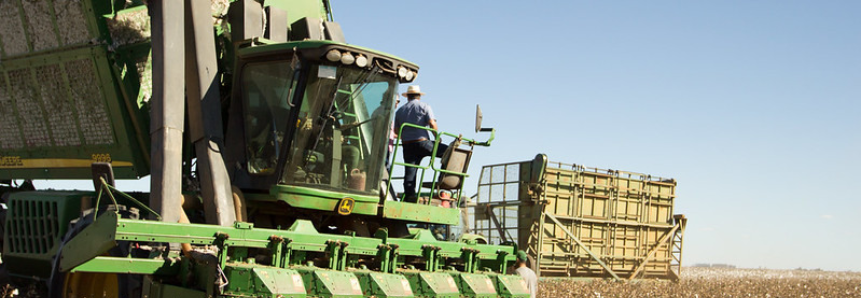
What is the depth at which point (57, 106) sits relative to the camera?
400 inches

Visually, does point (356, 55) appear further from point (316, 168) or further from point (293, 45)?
point (316, 168)

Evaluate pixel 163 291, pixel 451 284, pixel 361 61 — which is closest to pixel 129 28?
pixel 361 61

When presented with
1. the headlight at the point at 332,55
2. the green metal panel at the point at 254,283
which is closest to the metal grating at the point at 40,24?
the headlight at the point at 332,55

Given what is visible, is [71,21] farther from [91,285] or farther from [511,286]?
[511,286]

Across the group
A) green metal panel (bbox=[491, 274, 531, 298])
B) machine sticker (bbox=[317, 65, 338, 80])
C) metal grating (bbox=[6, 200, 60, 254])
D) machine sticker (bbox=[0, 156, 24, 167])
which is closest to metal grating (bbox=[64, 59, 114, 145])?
metal grating (bbox=[6, 200, 60, 254])

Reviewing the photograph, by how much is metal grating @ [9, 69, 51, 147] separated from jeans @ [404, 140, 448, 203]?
4121 mm

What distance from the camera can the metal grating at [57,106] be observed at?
32.8 ft

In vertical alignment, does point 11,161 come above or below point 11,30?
below

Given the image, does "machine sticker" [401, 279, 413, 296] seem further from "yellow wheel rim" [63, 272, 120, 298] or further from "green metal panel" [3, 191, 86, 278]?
"green metal panel" [3, 191, 86, 278]

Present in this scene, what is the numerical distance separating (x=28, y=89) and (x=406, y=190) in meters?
4.43

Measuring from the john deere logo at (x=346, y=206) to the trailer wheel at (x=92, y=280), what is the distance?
81.2 inches

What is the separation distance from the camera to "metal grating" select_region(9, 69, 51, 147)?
10328 millimetres

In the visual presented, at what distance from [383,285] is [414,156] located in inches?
90.4

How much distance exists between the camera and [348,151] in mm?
9273
